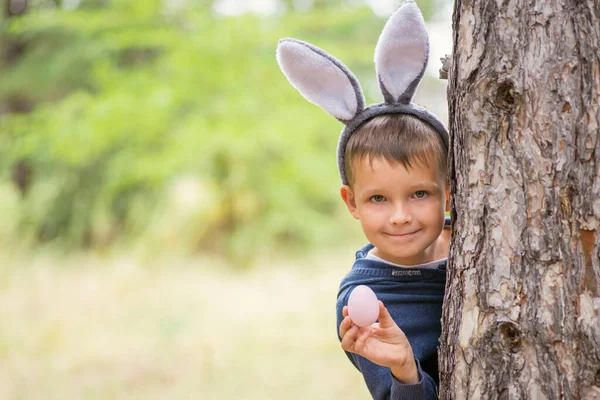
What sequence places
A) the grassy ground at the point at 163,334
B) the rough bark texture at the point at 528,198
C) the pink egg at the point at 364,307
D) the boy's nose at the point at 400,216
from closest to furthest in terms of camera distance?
1. the rough bark texture at the point at 528,198
2. the pink egg at the point at 364,307
3. the boy's nose at the point at 400,216
4. the grassy ground at the point at 163,334

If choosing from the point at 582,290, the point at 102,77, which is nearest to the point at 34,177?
the point at 102,77

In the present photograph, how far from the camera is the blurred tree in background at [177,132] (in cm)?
870

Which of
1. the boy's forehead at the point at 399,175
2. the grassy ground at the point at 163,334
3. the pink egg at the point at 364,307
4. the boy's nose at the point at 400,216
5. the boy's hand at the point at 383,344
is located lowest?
the grassy ground at the point at 163,334

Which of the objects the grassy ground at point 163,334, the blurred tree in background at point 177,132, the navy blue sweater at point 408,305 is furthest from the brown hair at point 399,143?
the blurred tree in background at point 177,132

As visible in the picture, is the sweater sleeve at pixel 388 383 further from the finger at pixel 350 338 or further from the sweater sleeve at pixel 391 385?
the finger at pixel 350 338

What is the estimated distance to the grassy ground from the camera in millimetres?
4941

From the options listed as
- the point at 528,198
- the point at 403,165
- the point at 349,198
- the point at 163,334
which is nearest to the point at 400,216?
the point at 403,165

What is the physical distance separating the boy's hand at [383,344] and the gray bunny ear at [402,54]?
60 centimetres

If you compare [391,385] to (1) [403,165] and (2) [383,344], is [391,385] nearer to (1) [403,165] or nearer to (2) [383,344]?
(2) [383,344]

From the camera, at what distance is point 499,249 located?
1.47m

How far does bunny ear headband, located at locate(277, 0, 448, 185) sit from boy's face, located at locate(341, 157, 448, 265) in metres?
0.14

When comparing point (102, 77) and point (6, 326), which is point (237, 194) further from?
point (6, 326)

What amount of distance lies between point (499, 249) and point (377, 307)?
1.01 feet

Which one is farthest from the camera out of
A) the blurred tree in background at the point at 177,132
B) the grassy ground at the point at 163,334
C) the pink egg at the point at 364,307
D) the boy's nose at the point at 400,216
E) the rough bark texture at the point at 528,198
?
the blurred tree in background at the point at 177,132
